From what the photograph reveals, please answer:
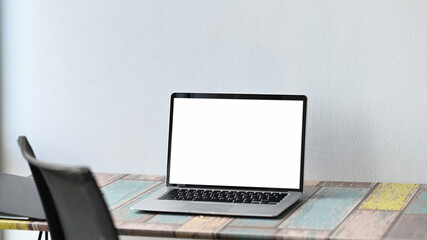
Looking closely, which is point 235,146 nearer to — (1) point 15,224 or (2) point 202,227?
(2) point 202,227

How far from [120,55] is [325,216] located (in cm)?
78

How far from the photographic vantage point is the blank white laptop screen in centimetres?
178

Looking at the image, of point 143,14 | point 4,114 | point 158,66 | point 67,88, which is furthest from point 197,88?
point 4,114

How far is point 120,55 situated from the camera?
80.4 inches

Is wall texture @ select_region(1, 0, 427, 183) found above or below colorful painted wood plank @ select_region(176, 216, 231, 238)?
above

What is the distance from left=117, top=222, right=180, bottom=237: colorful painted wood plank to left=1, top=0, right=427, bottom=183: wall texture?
1.81 feet

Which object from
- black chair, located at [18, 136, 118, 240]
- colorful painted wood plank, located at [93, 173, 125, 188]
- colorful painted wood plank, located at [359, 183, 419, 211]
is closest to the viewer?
black chair, located at [18, 136, 118, 240]

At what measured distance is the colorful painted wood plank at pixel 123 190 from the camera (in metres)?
1.71

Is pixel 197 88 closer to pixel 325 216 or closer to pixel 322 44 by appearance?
pixel 322 44

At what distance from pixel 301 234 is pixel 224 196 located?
1.09ft

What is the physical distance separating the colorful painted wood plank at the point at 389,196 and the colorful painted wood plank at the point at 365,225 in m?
0.05

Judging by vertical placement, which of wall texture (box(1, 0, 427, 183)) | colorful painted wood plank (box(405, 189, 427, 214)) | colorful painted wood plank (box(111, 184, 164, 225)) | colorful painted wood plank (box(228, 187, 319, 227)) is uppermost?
wall texture (box(1, 0, 427, 183))

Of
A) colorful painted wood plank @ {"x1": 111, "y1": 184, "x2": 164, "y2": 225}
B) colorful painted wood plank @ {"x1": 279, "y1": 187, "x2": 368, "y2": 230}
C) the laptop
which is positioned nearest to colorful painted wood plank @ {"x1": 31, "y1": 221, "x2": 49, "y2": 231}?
colorful painted wood plank @ {"x1": 111, "y1": 184, "x2": 164, "y2": 225}

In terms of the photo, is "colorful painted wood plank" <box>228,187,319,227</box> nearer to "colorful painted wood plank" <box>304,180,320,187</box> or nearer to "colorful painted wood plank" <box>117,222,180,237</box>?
"colorful painted wood plank" <box>117,222,180,237</box>
